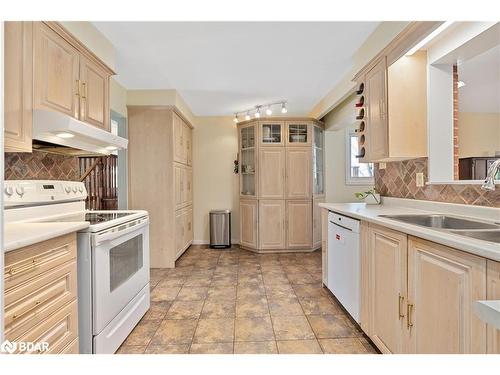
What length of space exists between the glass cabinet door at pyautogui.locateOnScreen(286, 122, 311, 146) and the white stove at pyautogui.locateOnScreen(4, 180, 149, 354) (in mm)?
2851

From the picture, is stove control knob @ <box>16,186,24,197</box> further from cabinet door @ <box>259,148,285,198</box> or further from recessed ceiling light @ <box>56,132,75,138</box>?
cabinet door @ <box>259,148,285,198</box>

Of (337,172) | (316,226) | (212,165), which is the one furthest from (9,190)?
(337,172)

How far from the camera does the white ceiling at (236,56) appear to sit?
7.34 feet

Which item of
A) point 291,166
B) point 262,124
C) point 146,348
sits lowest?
point 146,348

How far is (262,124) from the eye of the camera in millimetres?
4480

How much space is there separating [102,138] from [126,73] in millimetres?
1466

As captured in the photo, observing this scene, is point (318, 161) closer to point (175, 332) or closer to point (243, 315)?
point (243, 315)

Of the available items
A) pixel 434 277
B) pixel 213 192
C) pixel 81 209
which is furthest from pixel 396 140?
pixel 213 192

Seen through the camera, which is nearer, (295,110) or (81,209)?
(81,209)

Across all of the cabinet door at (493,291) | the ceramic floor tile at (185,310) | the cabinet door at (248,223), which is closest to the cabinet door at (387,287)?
the cabinet door at (493,291)

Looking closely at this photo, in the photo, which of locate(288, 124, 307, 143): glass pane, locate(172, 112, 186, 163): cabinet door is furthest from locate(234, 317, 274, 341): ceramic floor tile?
locate(288, 124, 307, 143): glass pane

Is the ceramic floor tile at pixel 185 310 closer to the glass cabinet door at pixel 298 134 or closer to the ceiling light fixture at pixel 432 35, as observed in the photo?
the ceiling light fixture at pixel 432 35

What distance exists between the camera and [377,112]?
231 centimetres
